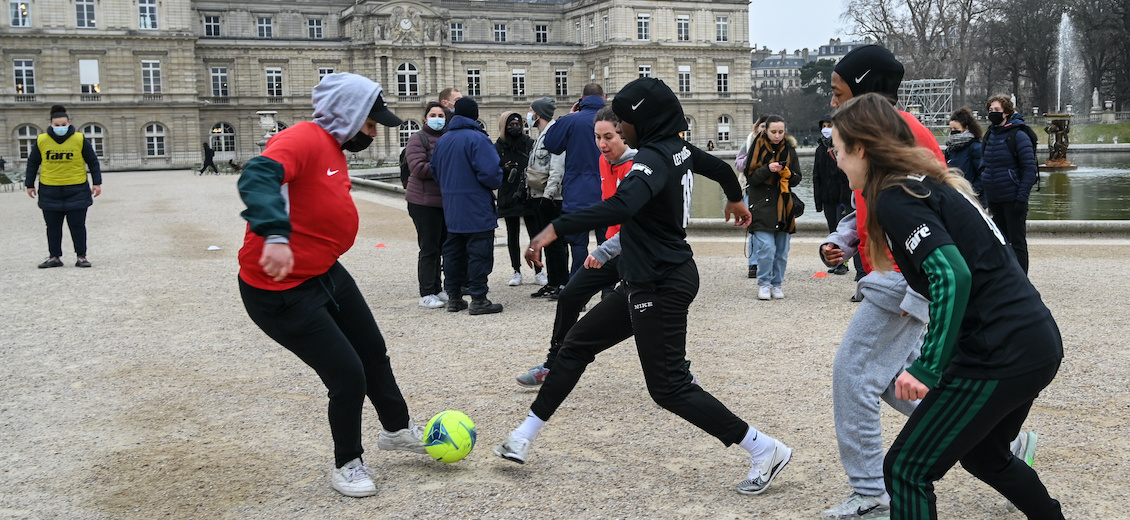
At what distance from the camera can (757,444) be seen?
13.6 feet

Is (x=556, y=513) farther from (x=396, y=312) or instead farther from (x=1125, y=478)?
(x=396, y=312)

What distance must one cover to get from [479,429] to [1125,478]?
9.71 ft

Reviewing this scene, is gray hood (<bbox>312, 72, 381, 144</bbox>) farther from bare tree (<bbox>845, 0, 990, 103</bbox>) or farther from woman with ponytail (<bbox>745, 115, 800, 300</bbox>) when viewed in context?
bare tree (<bbox>845, 0, 990, 103</bbox>)

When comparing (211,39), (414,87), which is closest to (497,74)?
(414,87)

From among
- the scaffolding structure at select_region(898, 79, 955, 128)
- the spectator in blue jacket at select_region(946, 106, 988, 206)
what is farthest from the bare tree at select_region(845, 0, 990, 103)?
the spectator in blue jacket at select_region(946, 106, 988, 206)

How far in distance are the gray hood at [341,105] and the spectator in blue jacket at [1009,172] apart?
6.81 metres

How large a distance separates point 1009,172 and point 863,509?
6439 millimetres

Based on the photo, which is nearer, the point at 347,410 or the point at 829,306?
the point at 347,410

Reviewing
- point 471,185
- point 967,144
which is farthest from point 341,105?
point 967,144

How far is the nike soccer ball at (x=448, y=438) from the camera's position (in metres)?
4.56

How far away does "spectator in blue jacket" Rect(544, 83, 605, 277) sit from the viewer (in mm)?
8727

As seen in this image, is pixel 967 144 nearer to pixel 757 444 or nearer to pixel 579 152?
pixel 579 152

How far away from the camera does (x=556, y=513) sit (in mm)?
4027

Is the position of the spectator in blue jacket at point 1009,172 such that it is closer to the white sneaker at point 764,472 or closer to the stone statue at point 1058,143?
the white sneaker at point 764,472
